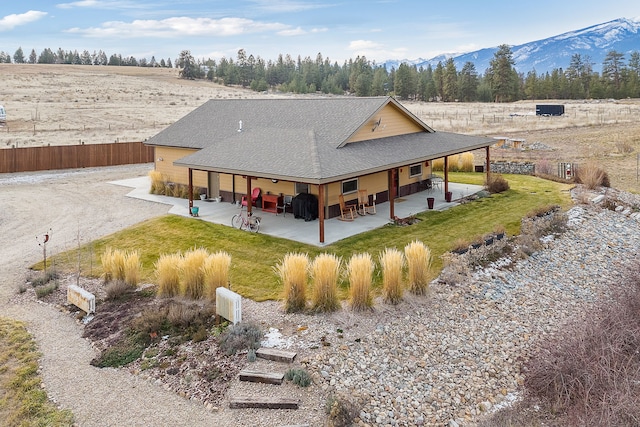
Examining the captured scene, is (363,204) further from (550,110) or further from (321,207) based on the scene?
(550,110)

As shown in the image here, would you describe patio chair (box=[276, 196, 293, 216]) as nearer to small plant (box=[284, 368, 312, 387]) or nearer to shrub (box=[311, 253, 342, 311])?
shrub (box=[311, 253, 342, 311])

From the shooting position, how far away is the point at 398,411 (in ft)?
28.6

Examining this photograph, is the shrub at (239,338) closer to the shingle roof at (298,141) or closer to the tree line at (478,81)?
the shingle roof at (298,141)

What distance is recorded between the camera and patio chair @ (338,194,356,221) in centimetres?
1964

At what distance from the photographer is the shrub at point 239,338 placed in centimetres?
1039

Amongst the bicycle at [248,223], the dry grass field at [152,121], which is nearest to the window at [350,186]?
the bicycle at [248,223]

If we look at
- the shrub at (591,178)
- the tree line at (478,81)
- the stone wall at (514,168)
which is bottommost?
the shrub at (591,178)

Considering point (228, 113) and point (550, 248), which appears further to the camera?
point (228, 113)

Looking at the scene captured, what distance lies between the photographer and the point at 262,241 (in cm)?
1719

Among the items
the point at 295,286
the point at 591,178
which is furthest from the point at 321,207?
the point at 591,178

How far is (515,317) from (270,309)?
6.01 meters

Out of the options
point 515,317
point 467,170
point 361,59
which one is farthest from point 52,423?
point 361,59

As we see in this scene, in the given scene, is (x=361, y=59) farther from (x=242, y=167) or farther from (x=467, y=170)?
(x=242, y=167)

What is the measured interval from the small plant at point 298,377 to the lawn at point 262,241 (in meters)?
3.68
